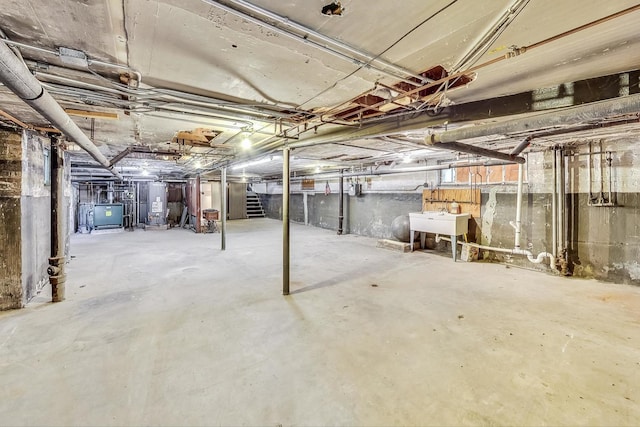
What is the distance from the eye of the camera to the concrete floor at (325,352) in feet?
4.94

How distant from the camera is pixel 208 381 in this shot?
1732mm

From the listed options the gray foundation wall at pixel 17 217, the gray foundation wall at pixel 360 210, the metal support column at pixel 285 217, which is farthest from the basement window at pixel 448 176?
the gray foundation wall at pixel 17 217

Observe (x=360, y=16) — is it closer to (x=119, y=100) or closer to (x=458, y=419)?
(x=119, y=100)

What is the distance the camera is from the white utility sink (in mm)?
4782

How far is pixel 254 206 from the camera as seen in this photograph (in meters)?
13.0

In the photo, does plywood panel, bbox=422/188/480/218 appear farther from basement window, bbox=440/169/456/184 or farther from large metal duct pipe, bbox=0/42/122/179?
large metal duct pipe, bbox=0/42/122/179

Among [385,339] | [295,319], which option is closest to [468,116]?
[385,339]

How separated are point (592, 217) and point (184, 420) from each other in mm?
5318

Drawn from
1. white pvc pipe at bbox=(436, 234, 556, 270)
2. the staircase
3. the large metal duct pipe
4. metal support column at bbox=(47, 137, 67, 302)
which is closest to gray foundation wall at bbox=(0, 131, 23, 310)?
metal support column at bbox=(47, 137, 67, 302)

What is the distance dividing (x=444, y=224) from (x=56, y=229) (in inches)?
217

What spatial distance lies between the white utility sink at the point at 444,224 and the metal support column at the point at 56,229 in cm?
535

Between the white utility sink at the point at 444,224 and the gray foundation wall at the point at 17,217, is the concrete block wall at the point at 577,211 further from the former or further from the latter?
the gray foundation wall at the point at 17,217

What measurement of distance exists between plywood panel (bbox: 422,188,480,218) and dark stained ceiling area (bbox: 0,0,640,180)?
2.60m

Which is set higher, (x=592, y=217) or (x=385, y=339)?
(x=592, y=217)
